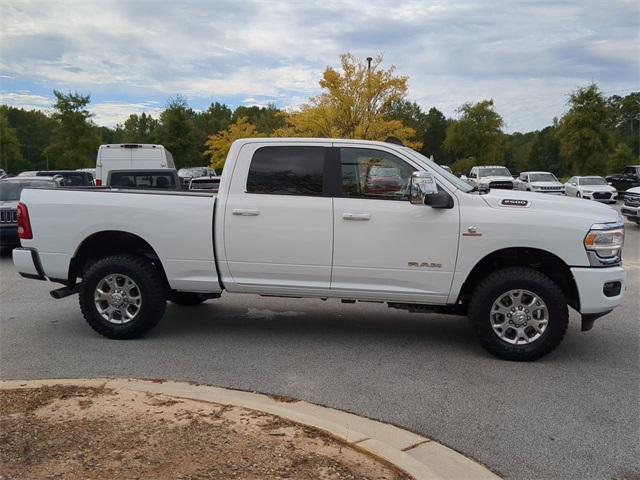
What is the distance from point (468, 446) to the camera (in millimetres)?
3885

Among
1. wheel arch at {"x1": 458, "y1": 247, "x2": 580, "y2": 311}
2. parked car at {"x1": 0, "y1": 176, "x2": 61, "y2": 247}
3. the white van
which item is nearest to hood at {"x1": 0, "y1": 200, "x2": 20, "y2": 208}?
parked car at {"x1": 0, "y1": 176, "x2": 61, "y2": 247}

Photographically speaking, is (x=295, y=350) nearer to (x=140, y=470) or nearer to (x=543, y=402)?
(x=543, y=402)

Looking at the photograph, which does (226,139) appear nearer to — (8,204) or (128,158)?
(128,158)

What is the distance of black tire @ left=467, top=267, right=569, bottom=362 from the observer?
18.0 ft

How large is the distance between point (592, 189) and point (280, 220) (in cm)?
2527

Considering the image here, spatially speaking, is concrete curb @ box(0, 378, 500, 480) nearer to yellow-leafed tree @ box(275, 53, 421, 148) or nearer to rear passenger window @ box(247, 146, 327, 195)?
rear passenger window @ box(247, 146, 327, 195)

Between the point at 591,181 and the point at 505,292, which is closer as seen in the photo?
the point at 505,292

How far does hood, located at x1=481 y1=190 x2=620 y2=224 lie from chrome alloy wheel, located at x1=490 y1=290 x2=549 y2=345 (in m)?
0.81

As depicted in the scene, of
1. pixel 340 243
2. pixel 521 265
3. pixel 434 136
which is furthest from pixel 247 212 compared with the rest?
pixel 434 136

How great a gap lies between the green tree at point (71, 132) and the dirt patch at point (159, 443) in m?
42.1

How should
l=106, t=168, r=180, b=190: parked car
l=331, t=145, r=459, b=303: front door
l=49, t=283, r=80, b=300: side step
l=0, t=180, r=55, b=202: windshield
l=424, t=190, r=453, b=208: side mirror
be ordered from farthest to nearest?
1. l=0, t=180, r=55, b=202: windshield
2. l=106, t=168, r=180, b=190: parked car
3. l=49, t=283, r=80, b=300: side step
4. l=331, t=145, r=459, b=303: front door
5. l=424, t=190, r=453, b=208: side mirror

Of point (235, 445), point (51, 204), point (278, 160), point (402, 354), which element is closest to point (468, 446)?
point (235, 445)

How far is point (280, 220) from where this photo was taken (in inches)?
231

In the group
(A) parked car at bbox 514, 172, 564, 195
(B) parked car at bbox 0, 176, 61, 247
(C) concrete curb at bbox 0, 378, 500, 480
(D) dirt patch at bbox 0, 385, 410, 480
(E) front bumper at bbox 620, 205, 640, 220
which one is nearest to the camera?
(D) dirt patch at bbox 0, 385, 410, 480
